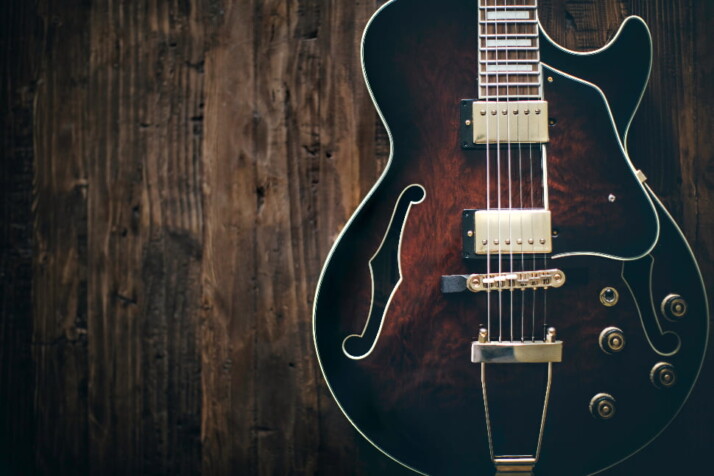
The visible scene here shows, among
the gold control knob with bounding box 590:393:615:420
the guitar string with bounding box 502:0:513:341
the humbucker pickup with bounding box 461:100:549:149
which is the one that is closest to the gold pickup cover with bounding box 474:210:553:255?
the guitar string with bounding box 502:0:513:341

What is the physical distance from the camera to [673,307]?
0.79 meters

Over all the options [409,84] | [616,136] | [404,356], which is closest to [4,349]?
[404,356]

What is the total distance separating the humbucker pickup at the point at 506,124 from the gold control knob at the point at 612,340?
0.94ft

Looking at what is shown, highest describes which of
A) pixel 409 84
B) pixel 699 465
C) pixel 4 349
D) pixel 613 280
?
pixel 409 84

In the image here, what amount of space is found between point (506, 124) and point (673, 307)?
352 mm

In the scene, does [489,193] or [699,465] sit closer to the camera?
[489,193]

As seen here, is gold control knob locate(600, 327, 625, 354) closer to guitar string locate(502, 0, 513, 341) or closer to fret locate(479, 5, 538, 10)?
guitar string locate(502, 0, 513, 341)

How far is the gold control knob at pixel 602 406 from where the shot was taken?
781 millimetres

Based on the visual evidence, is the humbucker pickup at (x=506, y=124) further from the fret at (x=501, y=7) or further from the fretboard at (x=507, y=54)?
the fret at (x=501, y=7)

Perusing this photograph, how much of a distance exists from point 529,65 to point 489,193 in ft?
0.65

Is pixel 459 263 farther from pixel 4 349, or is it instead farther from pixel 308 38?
pixel 4 349

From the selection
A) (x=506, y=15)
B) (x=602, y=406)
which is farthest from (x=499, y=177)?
(x=602, y=406)

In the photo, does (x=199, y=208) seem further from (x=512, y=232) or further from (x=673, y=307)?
(x=673, y=307)

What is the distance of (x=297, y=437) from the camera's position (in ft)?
3.32
